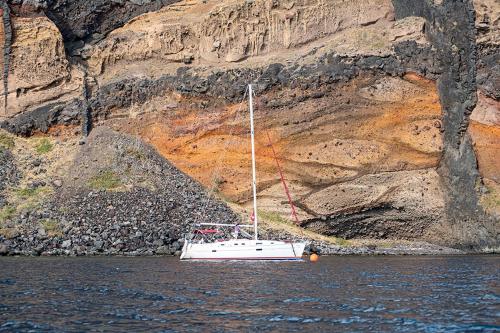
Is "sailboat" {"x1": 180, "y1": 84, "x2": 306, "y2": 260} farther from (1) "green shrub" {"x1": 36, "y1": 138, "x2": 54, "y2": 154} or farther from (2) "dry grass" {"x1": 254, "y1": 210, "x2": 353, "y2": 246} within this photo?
(1) "green shrub" {"x1": 36, "y1": 138, "x2": 54, "y2": 154}

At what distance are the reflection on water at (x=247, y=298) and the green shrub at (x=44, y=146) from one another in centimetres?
2192

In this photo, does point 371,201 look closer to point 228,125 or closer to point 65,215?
point 228,125

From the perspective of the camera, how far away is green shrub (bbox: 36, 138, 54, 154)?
5794 centimetres

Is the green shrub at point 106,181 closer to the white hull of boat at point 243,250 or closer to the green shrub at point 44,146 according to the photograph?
the green shrub at point 44,146

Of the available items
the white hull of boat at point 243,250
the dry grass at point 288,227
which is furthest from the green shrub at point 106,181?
the white hull of boat at point 243,250

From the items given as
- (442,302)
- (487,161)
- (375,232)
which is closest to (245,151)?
(375,232)

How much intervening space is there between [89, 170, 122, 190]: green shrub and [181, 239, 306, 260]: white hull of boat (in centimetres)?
1132

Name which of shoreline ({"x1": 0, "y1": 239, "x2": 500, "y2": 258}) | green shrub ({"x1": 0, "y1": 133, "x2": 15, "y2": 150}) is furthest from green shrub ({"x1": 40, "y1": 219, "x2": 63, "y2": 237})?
green shrub ({"x1": 0, "y1": 133, "x2": 15, "y2": 150})

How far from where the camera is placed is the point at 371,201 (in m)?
51.6

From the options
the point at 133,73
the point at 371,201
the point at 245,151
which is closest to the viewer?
the point at 371,201

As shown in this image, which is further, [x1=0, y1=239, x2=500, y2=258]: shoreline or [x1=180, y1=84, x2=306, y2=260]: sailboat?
[x1=0, y1=239, x2=500, y2=258]: shoreline

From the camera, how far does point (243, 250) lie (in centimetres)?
4159

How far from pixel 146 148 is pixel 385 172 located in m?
18.5

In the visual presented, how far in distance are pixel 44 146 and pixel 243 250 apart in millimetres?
24297
